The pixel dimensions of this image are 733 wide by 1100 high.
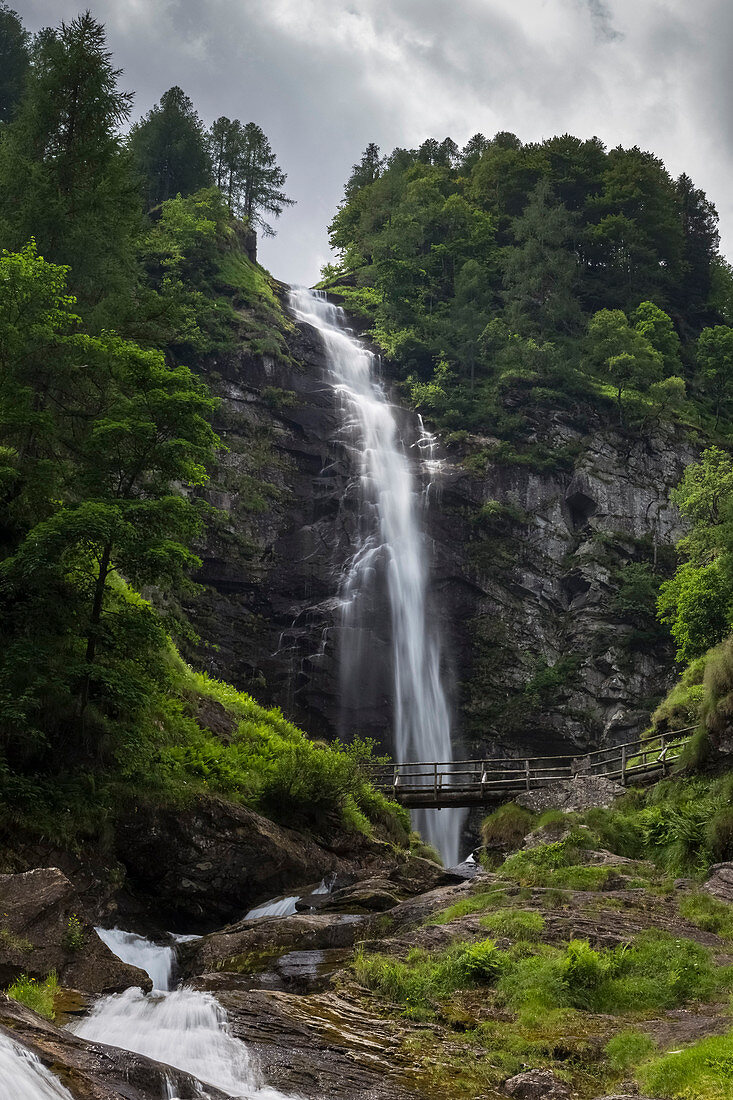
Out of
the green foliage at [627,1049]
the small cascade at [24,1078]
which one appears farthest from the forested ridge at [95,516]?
the green foliage at [627,1049]

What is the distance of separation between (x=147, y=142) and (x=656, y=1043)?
2114 inches

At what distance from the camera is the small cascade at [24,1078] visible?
5406 millimetres

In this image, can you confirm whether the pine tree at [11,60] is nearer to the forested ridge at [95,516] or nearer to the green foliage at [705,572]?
the forested ridge at [95,516]

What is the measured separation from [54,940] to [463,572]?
30812 millimetres

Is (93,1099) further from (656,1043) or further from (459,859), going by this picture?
(459,859)

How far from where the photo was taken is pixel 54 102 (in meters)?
21.4

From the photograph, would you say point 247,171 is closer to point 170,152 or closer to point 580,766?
point 170,152

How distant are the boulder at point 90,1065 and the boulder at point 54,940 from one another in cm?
250

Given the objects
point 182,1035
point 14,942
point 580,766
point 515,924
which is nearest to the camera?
point 182,1035

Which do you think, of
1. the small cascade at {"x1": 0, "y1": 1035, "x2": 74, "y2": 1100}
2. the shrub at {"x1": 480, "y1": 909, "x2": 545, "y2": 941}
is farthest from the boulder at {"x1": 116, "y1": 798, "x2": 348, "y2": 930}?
the small cascade at {"x1": 0, "y1": 1035, "x2": 74, "y2": 1100}

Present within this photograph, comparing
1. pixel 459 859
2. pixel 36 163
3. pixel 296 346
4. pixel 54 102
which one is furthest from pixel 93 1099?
pixel 296 346

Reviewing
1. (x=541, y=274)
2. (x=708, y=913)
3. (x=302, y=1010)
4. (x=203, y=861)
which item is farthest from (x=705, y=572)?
(x=541, y=274)

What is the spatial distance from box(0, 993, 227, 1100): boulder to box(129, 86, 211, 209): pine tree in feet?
167

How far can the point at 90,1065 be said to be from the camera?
6141 millimetres
